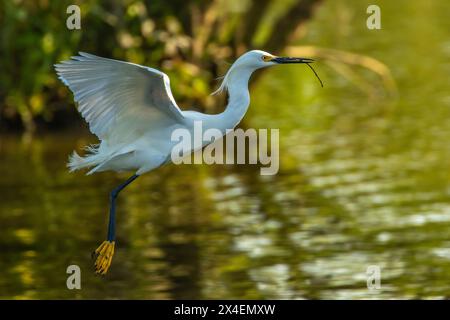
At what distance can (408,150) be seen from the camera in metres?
19.6

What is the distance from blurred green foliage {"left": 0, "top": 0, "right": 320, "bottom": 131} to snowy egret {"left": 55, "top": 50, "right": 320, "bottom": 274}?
11437 millimetres

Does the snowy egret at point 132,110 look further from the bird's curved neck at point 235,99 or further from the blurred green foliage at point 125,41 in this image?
the blurred green foliage at point 125,41

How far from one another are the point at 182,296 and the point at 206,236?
2388 millimetres

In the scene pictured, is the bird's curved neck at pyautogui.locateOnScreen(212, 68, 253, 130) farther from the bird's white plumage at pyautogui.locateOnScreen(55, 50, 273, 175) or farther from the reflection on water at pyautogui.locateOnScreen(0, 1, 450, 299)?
the reflection on water at pyautogui.locateOnScreen(0, 1, 450, 299)

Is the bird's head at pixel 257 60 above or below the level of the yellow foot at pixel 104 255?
above

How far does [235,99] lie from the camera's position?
379 inches

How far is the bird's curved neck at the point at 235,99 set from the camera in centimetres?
960

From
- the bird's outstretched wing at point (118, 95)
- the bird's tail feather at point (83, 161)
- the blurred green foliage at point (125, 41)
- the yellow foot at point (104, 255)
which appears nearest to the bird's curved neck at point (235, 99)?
the bird's outstretched wing at point (118, 95)

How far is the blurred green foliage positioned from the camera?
21.5 metres

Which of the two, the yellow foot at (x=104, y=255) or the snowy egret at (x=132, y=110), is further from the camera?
the yellow foot at (x=104, y=255)

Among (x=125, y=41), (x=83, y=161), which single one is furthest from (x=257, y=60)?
(x=125, y=41)

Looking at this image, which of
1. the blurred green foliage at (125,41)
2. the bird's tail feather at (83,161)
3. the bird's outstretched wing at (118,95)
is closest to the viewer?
the bird's outstretched wing at (118,95)

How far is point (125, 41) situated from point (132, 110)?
39.5 feet

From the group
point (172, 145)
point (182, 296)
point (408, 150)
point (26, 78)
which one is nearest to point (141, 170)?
point (172, 145)
